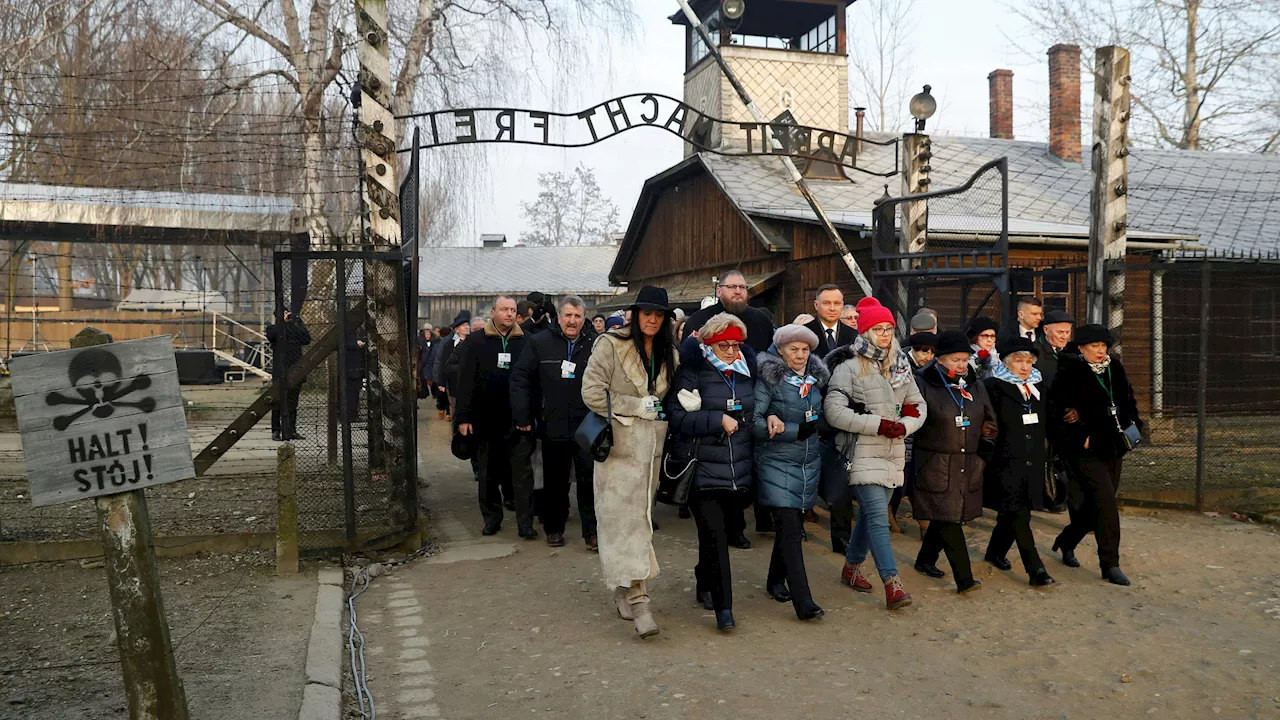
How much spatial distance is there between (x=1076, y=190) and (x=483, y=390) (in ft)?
52.8

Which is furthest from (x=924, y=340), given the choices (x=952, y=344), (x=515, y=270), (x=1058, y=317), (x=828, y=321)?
(x=515, y=270)

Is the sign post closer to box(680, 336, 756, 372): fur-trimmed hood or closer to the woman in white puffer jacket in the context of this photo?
box(680, 336, 756, 372): fur-trimmed hood

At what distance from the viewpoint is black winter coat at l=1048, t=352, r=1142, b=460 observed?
7.18 meters

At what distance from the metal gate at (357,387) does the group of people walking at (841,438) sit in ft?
3.37

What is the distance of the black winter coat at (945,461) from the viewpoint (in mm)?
6793

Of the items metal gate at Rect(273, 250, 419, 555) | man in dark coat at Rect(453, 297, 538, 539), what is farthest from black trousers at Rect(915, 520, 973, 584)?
metal gate at Rect(273, 250, 419, 555)

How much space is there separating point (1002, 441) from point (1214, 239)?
14053mm

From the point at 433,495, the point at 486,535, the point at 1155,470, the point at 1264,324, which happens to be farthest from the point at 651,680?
the point at 1264,324

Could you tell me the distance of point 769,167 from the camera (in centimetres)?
2194

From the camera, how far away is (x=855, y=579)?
7055 millimetres

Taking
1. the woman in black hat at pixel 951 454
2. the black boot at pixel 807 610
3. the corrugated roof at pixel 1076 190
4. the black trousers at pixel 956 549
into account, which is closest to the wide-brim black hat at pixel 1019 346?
the woman in black hat at pixel 951 454

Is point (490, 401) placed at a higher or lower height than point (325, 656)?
higher

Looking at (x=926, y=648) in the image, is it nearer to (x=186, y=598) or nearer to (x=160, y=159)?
(x=186, y=598)

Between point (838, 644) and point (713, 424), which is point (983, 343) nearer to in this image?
point (713, 424)
